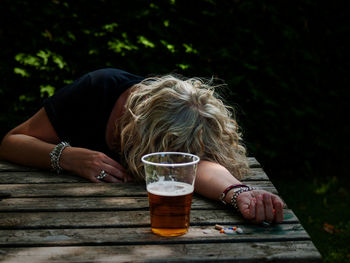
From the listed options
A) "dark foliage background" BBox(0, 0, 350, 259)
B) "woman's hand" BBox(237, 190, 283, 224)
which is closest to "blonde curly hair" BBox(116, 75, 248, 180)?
"woman's hand" BBox(237, 190, 283, 224)

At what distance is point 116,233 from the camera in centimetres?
163

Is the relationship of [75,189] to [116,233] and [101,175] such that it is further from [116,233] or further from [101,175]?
[116,233]

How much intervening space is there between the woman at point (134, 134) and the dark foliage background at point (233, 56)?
1382 mm

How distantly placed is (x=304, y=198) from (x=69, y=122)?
298 centimetres

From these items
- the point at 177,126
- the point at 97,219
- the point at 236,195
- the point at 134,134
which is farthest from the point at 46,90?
the point at 236,195

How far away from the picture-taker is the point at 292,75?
4.92 metres

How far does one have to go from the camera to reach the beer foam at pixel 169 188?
1.52 m

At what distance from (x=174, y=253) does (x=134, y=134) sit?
3.06 feet

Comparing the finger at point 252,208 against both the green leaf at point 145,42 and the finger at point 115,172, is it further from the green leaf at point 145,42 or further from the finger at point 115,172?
the green leaf at point 145,42

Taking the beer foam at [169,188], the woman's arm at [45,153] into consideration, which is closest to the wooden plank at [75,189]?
the woman's arm at [45,153]

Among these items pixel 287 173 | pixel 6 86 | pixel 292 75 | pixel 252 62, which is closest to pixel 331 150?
pixel 287 173

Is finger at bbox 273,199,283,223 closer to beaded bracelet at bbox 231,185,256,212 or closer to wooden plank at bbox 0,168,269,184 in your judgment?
beaded bracelet at bbox 231,185,256,212

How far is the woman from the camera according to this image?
206 centimetres

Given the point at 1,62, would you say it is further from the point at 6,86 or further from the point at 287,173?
the point at 287,173
